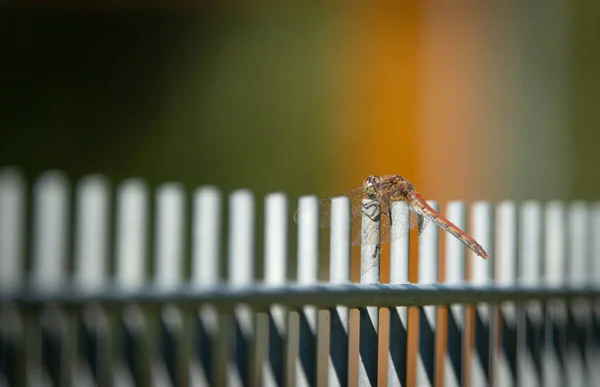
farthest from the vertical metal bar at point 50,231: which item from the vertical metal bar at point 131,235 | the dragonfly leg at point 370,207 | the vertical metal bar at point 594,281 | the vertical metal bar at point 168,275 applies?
the vertical metal bar at point 594,281

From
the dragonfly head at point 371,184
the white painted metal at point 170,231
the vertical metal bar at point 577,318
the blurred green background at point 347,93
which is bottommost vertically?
the vertical metal bar at point 577,318

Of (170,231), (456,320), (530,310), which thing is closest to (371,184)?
(456,320)

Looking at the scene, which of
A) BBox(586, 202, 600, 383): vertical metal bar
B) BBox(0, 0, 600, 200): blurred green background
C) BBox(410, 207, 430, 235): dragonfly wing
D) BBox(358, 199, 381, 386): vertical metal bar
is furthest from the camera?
BBox(0, 0, 600, 200): blurred green background

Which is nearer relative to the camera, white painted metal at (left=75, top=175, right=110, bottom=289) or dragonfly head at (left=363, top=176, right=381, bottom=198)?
dragonfly head at (left=363, top=176, right=381, bottom=198)

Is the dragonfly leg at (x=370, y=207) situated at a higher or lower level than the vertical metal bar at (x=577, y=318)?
higher

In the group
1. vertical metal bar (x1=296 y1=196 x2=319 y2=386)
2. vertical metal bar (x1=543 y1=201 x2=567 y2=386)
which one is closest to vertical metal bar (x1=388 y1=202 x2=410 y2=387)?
vertical metal bar (x1=296 y1=196 x2=319 y2=386)

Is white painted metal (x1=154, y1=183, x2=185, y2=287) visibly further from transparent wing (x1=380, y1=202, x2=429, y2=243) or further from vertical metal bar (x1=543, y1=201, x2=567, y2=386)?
vertical metal bar (x1=543, y1=201, x2=567, y2=386)

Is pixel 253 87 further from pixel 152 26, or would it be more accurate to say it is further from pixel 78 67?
pixel 78 67

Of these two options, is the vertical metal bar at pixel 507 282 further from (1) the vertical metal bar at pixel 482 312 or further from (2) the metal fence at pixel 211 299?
(1) the vertical metal bar at pixel 482 312
